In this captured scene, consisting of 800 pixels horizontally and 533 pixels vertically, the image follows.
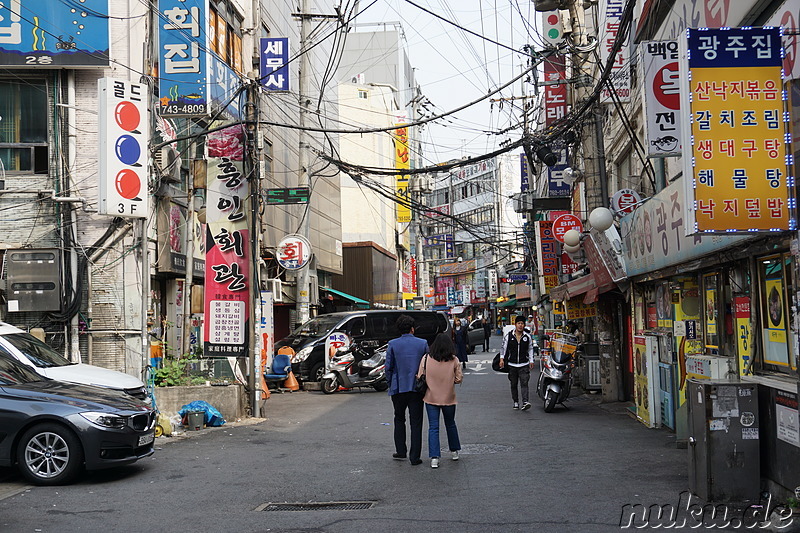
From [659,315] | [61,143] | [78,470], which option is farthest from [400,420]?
[61,143]

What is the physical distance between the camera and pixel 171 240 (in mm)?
19516

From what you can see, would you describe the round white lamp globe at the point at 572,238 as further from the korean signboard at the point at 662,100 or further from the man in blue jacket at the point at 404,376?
the man in blue jacket at the point at 404,376

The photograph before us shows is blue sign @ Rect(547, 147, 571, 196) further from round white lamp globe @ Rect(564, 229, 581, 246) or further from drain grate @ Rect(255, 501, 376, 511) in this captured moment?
drain grate @ Rect(255, 501, 376, 511)

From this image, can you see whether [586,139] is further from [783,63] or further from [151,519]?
[151,519]

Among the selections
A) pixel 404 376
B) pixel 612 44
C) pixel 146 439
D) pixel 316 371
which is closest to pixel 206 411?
pixel 146 439

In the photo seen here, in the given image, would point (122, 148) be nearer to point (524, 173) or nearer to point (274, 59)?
point (274, 59)

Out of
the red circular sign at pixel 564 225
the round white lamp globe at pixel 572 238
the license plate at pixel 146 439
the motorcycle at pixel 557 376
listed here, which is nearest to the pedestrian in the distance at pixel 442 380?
the license plate at pixel 146 439

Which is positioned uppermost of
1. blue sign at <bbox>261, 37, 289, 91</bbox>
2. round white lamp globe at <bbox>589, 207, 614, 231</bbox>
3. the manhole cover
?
blue sign at <bbox>261, 37, 289, 91</bbox>

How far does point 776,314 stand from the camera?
8.77m

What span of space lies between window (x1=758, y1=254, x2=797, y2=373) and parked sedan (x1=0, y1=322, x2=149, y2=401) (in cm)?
832

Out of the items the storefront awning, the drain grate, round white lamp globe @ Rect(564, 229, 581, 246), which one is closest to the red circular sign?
round white lamp globe @ Rect(564, 229, 581, 246)

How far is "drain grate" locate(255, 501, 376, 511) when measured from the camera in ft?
27.0

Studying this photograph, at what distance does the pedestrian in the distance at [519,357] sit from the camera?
1750 centimetres
